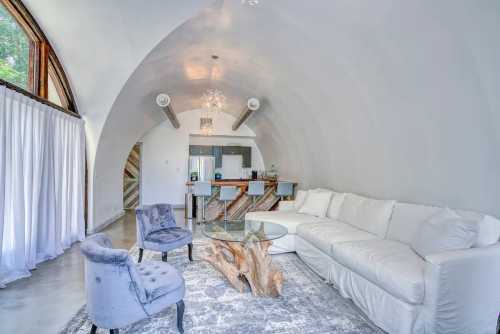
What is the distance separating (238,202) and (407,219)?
4474 mm

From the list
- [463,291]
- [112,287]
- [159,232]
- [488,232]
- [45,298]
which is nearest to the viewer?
[112,287]

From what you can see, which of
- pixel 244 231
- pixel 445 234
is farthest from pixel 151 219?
pixel 445 234

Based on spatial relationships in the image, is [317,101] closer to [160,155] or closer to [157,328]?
[157,328]

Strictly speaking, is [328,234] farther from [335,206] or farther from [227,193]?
[227,193]

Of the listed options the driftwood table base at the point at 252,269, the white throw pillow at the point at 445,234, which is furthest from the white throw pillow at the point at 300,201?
the white throw pillow at the point at 445,234

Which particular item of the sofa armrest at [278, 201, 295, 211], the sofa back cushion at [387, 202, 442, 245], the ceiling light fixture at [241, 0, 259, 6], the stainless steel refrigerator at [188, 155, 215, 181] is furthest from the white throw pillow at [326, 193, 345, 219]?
the stainless steel refrigerator at [188, 155, 215, 181]

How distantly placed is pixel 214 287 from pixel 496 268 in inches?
104

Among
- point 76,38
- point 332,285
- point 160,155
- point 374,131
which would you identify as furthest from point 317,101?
point 160,155

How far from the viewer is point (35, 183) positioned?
352cm

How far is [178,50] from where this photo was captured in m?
4.62

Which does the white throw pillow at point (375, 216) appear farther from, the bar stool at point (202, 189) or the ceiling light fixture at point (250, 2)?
the bar stool at point (202, 189)

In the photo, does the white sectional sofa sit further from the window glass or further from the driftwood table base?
the window glass

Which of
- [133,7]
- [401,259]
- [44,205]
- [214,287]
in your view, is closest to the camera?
[401,259]

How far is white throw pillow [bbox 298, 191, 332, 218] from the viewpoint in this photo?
4615 millimetres
